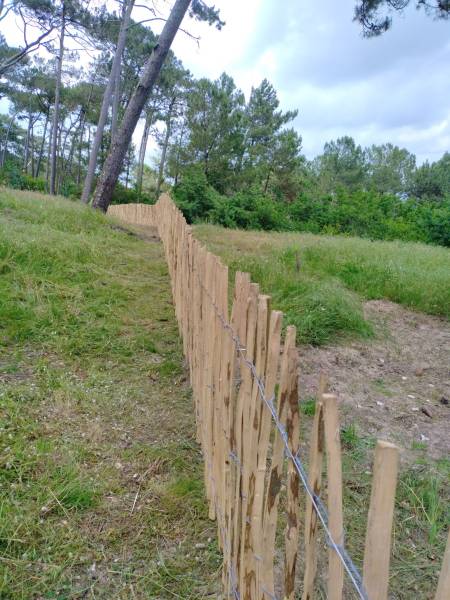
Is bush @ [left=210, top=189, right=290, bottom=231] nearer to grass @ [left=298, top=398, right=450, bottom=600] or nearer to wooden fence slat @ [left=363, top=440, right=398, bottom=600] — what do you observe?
grass @ [left=298, top=398, right=450, bottom=600]

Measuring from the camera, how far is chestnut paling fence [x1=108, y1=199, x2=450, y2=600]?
682mm

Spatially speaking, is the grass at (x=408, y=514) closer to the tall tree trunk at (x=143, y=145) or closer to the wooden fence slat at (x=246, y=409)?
the wooden fence slat at (x=246, y=409)

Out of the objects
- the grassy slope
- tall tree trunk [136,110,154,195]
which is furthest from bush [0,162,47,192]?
the grassy slope

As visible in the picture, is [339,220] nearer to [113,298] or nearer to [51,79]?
[113,298]

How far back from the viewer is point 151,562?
5.93 feet

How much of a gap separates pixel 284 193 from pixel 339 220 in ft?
50.7

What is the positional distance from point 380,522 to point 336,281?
16.9 ft

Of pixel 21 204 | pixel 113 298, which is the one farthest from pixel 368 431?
pixel 21 204

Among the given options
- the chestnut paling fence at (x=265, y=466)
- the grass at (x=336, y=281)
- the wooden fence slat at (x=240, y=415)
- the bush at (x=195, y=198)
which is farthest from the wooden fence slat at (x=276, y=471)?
the bush at (x=195, y=198)

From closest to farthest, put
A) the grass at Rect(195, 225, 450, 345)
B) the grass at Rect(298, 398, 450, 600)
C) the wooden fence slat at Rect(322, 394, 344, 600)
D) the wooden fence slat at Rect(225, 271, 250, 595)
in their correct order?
the wooden fence slat at Rect(322, 394, 344, 600) < the wooden fence slat at Rect(225, 271, 250, 595) < the grass at Rect(298, 398, 450, 600) < the grass at Rect(195, 225, 450, 345)

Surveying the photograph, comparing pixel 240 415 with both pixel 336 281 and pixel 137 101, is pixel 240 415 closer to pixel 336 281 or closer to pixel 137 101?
pixel 336 281

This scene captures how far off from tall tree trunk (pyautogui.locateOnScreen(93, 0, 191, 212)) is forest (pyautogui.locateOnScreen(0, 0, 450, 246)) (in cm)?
65

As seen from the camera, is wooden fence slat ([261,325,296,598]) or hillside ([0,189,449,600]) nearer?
wooden fence slat ([261,325,296,598])

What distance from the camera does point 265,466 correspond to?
1297 millimetres
